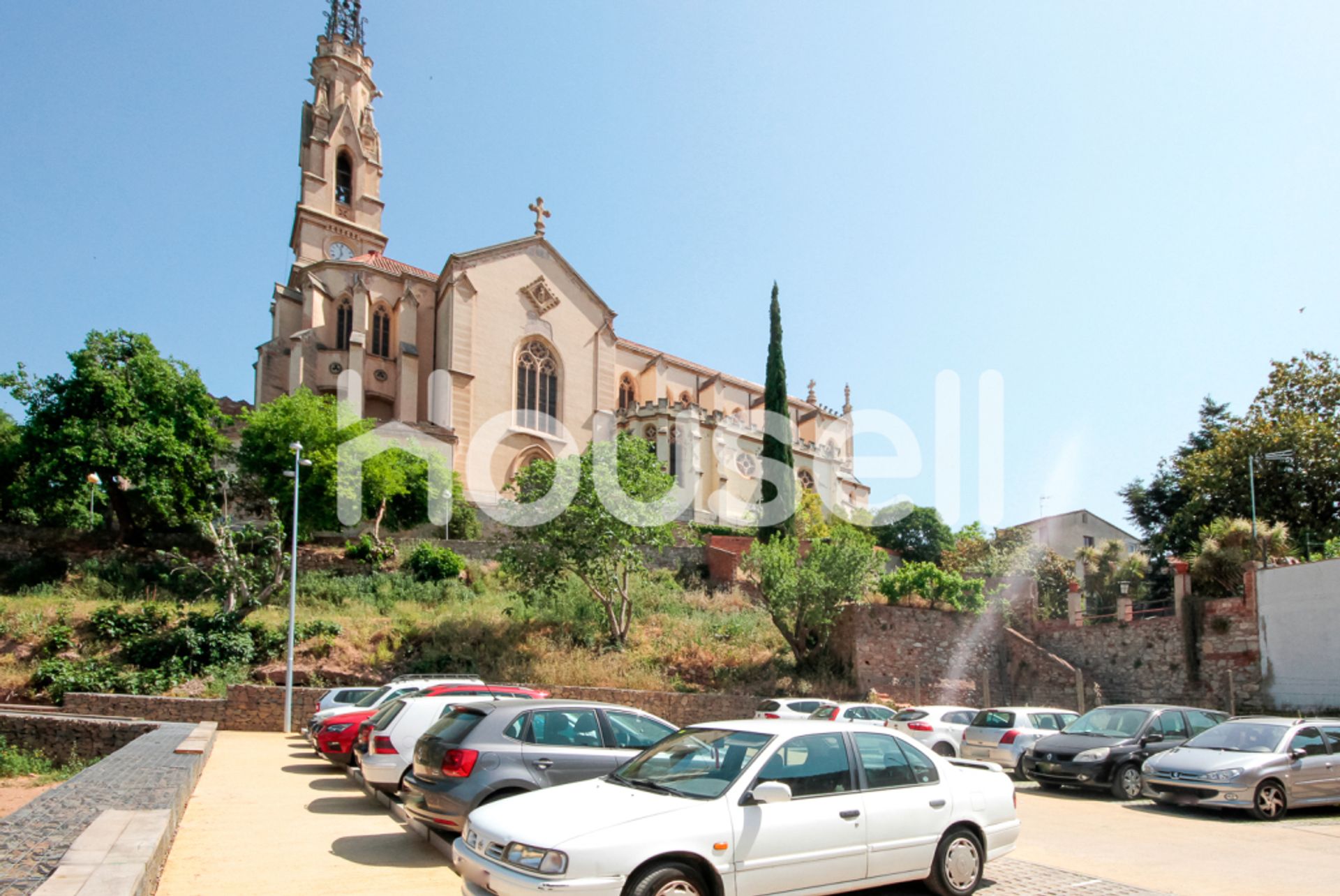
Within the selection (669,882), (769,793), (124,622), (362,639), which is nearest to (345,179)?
(124,622)

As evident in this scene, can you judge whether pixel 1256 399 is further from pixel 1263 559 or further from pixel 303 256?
pixel 303 256

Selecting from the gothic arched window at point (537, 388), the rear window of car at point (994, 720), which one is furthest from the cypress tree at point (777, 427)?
the rear window of car at point (994, 720)

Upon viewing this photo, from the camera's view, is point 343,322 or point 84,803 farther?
point 343,322

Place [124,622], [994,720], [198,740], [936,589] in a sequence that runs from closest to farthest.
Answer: [198,740]
[994,720]
[124,622]
[936,589]

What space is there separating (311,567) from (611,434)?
2053cm

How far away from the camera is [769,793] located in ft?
20.1

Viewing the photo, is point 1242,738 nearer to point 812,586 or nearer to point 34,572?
point 812,586

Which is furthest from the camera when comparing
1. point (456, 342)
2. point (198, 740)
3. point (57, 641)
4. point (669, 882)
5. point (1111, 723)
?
point (456, 342)

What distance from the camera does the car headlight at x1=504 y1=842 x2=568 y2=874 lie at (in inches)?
217

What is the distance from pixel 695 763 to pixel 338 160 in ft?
185

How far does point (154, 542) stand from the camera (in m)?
33.7

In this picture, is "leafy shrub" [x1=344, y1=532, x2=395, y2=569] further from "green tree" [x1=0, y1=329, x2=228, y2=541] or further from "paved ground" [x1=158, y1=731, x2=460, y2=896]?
"paved ground" [x1=158, y1=731, x2=460, y2=896]

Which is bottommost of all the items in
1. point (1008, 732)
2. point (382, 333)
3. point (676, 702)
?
point (676, 702)

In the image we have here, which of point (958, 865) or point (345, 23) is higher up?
point (345, 23)
